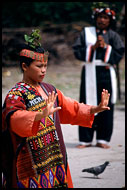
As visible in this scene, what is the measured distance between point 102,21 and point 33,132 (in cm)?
383

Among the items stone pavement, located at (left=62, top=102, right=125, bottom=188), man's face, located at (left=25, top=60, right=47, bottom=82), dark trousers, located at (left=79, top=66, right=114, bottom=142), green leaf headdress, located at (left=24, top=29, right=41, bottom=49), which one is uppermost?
green leaf headdress, located at (left=24, top=29, right=41, bottom=49)

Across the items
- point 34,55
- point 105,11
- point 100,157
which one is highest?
point 105,11

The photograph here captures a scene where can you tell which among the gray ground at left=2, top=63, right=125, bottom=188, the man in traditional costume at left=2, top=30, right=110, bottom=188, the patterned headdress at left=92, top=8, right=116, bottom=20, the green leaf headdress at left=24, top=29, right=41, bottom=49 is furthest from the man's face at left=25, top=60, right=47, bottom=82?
the patterned headdress at left=92, top=8, right=116, bottom=20

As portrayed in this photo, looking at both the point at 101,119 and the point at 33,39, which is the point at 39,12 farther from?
the point at 33,39

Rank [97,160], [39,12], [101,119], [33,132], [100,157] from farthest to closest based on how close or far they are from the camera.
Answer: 1. [39,12]
2. [101,119]
3. [100,157]
4. [97,160]
5. [33,132]

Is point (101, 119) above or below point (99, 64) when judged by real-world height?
below

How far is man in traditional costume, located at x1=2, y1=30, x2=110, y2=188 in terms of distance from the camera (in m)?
3.50

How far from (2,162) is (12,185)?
0.21 m

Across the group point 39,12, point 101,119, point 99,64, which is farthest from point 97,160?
point 39,12

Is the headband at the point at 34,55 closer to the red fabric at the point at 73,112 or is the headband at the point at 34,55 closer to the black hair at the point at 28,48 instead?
the black hair at the point at 28,48

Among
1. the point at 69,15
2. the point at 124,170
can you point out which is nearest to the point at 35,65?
the point at 124,170

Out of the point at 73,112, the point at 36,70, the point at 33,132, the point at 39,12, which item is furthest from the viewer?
the point at 39,12

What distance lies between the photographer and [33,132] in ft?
11.4

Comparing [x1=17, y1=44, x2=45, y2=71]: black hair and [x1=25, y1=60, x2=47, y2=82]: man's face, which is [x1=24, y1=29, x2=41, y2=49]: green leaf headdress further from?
[x1=25, y1=60, x2=47, y2=82]: man's face
